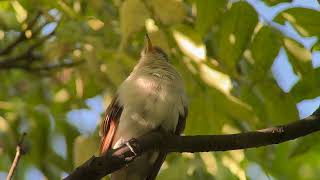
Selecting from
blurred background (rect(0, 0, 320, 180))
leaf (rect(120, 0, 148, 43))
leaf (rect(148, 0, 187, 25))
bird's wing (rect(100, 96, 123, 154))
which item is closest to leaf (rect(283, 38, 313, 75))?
blurred background (rect(0, 0, 320, 180))

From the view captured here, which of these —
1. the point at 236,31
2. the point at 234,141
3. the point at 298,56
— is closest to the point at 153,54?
the point at 236,31

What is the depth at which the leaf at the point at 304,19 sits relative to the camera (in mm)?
2420

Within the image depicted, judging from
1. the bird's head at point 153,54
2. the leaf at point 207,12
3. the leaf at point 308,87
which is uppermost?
the leaf at point 207,12

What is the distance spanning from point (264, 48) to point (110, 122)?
772 mm

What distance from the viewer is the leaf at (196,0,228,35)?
2342 mm

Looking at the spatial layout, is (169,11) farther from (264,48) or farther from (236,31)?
(264,48)

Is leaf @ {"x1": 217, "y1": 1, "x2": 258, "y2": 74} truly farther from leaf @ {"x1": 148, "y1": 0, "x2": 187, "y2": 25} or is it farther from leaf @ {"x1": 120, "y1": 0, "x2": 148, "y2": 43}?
leaf @ {"x1": 120, "y1": 0, "x2": 148, "y2": 43}

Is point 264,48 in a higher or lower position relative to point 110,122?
higher

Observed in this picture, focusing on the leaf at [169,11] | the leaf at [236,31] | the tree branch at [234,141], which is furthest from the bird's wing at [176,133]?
the tree branch at [234,141]

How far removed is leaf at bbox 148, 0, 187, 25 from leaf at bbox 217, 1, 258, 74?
220 mm

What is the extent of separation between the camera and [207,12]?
2.34 meters

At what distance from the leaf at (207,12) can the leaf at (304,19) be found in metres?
0.30

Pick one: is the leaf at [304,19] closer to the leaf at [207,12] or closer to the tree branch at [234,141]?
the leaf at [207,12]

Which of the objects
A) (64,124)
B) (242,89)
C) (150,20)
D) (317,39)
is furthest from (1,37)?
(317,39)
